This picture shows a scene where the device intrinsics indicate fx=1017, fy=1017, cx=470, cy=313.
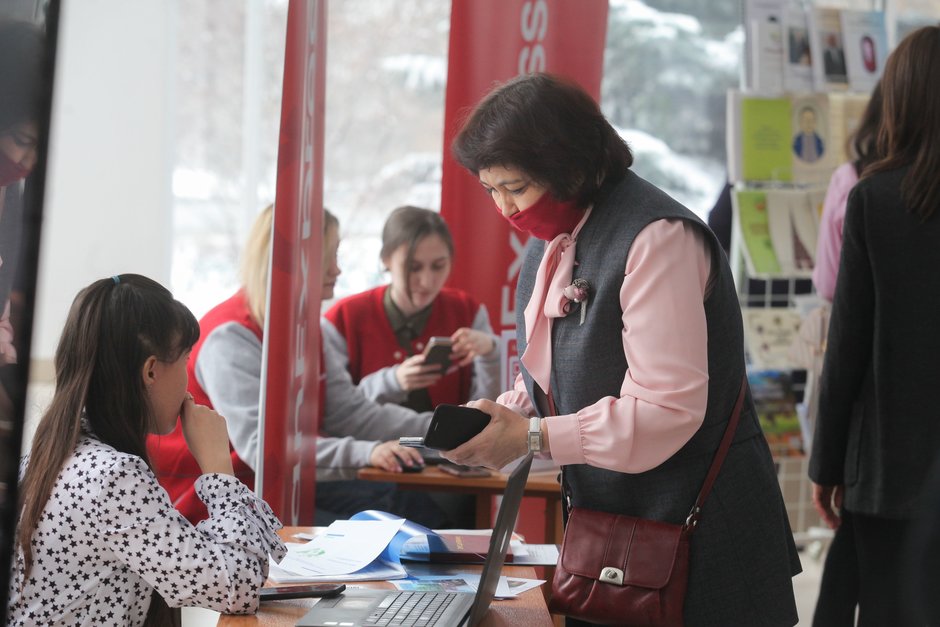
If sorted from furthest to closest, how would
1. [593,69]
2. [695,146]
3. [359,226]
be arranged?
[695,146], [359,226], [593,69]

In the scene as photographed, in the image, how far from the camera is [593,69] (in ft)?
10.5

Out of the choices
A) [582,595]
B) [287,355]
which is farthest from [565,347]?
[287,355]

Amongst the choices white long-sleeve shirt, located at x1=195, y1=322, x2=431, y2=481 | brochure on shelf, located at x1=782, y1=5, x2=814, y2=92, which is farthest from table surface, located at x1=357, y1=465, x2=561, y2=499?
brochure on shelf, located at x1=782, y1=5, x2=814, y2=92

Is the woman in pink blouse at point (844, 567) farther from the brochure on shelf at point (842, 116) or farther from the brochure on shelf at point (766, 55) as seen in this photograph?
the brochure on shelf at point (842, 116)

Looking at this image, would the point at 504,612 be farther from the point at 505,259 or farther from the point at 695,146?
the point at 695,146

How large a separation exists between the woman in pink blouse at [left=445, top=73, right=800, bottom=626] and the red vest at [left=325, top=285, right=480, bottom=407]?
1685 millimetres

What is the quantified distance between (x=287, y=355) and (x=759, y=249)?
2.51 metres

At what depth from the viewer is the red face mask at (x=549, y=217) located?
1674 millimetres

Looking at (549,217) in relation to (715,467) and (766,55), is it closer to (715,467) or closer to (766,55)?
(715,467)

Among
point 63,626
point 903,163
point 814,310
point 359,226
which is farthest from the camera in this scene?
point 359,226

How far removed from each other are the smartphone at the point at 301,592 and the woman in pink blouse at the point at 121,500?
0.07 m

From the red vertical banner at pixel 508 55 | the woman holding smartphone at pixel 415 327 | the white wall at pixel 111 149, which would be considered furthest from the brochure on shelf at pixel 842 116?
the white wall at pixel 111 149

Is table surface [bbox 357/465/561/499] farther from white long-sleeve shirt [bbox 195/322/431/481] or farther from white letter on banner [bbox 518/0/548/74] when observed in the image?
white letter on banner [bbox 518/0/548/74]

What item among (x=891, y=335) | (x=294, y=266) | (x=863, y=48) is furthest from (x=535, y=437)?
(x=863, y=48)
